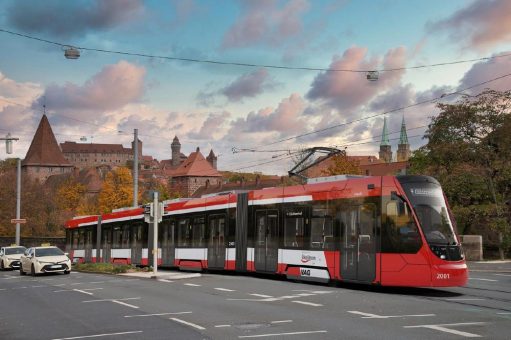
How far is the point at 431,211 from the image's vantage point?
16.9 meters

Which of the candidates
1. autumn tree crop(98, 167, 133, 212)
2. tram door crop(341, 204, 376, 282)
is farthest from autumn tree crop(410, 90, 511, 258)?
autumn tree crop(98, 167, 133, 212)

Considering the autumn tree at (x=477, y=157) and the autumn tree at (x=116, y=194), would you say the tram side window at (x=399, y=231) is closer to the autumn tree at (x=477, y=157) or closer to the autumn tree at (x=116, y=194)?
the autumn tree at (x=477, y=157)

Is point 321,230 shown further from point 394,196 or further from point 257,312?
point 257,312

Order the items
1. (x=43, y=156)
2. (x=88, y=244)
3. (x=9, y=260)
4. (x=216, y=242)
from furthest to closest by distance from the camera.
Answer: (x=43, y=156), (x=88, y=244), (x=9, y=260), (x=216, y=242)

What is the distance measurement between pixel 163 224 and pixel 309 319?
1972 cm

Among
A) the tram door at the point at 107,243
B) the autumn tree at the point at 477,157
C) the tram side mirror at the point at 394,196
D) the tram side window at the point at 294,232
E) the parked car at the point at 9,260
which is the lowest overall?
the parked car at the point at 9,260

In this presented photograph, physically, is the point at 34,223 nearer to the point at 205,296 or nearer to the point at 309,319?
the point at 205,296

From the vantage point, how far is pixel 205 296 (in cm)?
1641

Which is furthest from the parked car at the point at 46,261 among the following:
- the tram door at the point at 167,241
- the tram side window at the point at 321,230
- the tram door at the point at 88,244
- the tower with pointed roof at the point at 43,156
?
the tower with pointed roof at the point at 43,156

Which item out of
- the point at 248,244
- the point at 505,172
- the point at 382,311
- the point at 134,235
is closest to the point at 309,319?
the point at 382,311

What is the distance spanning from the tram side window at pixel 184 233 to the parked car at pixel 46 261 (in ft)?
17.4

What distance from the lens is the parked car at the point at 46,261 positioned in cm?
2923

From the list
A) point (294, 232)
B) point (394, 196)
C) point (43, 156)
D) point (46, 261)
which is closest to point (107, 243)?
point (46, 261)

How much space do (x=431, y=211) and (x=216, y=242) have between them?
35.7 ft
